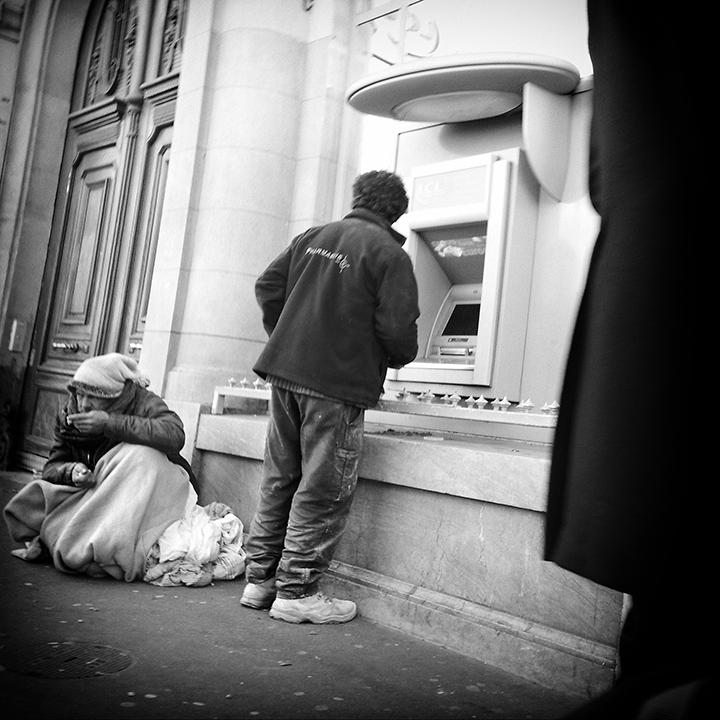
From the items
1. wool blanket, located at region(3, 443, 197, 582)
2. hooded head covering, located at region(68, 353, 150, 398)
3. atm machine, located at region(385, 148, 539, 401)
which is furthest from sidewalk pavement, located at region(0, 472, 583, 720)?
atm machine, located at region(385, 148, 539, 401)

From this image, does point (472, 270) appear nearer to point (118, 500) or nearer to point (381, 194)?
point (381, 194)

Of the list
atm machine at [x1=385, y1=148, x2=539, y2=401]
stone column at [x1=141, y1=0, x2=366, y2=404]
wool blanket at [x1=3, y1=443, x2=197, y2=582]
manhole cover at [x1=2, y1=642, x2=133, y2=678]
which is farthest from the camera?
stone column at [x1=141, y1=0, x2=366, y2=404]

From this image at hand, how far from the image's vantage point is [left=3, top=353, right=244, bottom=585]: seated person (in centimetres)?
370

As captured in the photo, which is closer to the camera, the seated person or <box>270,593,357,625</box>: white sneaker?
<box>270,593,357,625</box>: white sneaker

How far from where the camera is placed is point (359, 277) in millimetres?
3336

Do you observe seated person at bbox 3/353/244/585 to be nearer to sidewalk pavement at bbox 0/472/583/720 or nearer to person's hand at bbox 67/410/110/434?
person's hand at bbox 67/410/110/434

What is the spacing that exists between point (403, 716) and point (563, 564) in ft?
5.28

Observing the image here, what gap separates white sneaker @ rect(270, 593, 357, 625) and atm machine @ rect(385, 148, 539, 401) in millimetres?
1361

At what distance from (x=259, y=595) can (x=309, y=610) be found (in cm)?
28

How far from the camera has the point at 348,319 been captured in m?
3.32

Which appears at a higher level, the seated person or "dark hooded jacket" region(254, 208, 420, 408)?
"dark hooded jacket" region(254, 208, 420, 408)

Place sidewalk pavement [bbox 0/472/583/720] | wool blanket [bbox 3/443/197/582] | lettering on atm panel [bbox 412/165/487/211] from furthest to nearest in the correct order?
lettering on atm panel [bbox 412/165/487/211] < wool blanket [bbox 3/443/197/582] < sidewalk pavement [bbox 0/472/583/720]

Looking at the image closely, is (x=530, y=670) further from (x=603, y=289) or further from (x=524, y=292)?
(x=603, y=289)

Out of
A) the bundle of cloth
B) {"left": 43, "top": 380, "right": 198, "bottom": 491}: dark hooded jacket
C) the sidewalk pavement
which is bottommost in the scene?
the sidewalk pavement
